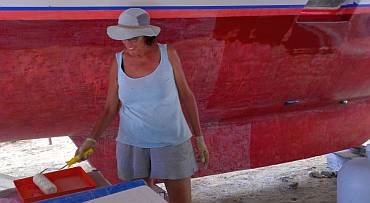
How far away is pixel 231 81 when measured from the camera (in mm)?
2783

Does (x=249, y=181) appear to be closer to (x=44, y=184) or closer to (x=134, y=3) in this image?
(x=134, y=3)

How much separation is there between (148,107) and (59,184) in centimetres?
57

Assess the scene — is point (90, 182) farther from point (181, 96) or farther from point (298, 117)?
point (298, 117)

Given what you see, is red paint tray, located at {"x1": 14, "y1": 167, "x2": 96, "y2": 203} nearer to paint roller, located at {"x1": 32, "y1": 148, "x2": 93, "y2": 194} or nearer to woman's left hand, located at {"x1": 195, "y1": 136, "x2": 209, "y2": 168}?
paint roller, located at {"x1": 32, "y1": 148, "x2": 93, "y2": 194}

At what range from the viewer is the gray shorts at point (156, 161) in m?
2.12

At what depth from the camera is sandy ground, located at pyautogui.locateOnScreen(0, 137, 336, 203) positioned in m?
3.43

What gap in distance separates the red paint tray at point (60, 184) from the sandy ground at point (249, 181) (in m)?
1.81

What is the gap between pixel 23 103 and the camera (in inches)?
90.3

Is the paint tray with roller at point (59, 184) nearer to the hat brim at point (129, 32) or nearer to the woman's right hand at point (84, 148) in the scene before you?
the woman's right hand at point (84, 148)

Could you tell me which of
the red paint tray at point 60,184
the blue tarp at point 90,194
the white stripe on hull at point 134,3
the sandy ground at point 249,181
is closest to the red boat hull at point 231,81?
the white stripe on hull at point 134,3

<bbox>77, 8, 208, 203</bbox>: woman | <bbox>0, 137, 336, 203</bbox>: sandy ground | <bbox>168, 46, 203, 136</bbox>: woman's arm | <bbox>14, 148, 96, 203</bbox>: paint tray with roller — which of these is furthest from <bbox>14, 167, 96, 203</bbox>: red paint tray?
<bbox>0, 137, 336, 203</bbox>: sandy ground

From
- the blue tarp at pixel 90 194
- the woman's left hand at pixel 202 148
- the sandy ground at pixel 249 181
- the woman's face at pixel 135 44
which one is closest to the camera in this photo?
the blue tarp at pixel 90 194

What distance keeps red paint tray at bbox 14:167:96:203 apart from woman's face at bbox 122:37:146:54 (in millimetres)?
559

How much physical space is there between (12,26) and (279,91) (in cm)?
158
